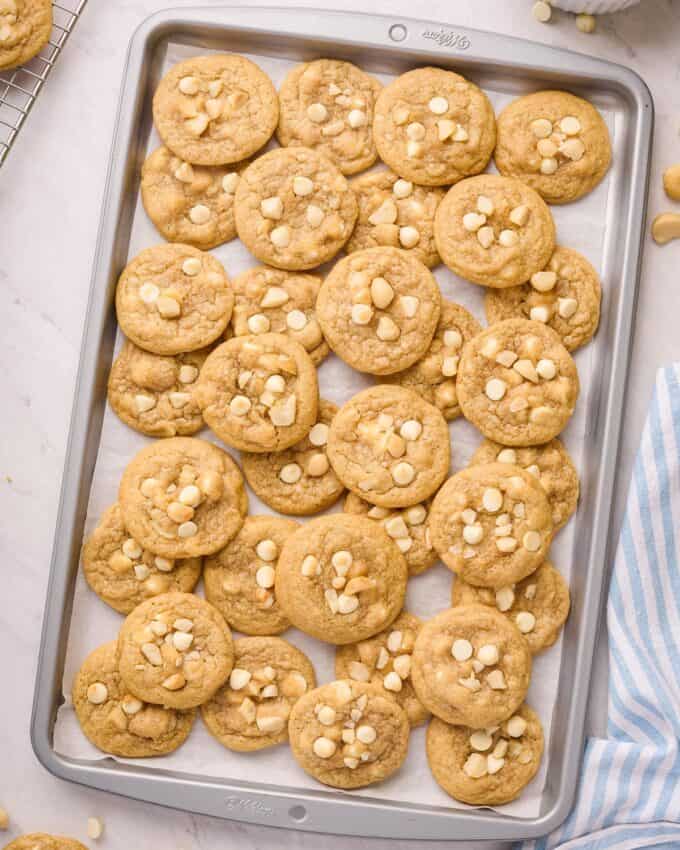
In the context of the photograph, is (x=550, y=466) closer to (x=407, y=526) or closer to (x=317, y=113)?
(x=407, y=526)

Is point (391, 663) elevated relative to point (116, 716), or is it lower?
elevated

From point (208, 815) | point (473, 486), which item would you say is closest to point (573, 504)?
point (473, 486)

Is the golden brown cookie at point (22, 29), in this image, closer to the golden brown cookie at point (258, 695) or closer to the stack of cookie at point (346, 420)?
Result: the stack of cookie at point (346, 420)

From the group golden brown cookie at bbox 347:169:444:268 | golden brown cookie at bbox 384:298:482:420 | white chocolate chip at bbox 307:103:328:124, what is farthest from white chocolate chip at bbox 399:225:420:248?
white chocolate chip at bbox 307:103:328:124

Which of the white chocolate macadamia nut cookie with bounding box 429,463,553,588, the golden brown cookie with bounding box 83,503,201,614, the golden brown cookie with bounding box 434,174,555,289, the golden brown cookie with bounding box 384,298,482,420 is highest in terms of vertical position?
the golden brown cookie with bounding box 434,174,555,289

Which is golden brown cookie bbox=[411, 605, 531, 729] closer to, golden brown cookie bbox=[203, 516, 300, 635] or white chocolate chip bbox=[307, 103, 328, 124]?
golden brown cookie bbox=[203, 516, 300, 635]

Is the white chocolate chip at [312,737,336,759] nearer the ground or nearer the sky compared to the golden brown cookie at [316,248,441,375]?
nearer the ground

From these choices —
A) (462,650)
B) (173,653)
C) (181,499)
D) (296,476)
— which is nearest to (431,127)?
(296,476)

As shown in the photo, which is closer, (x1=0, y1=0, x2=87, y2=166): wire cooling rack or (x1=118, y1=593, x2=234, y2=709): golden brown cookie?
(x1=118, y1=593, x2=234, y2=709): golden brown cookie
